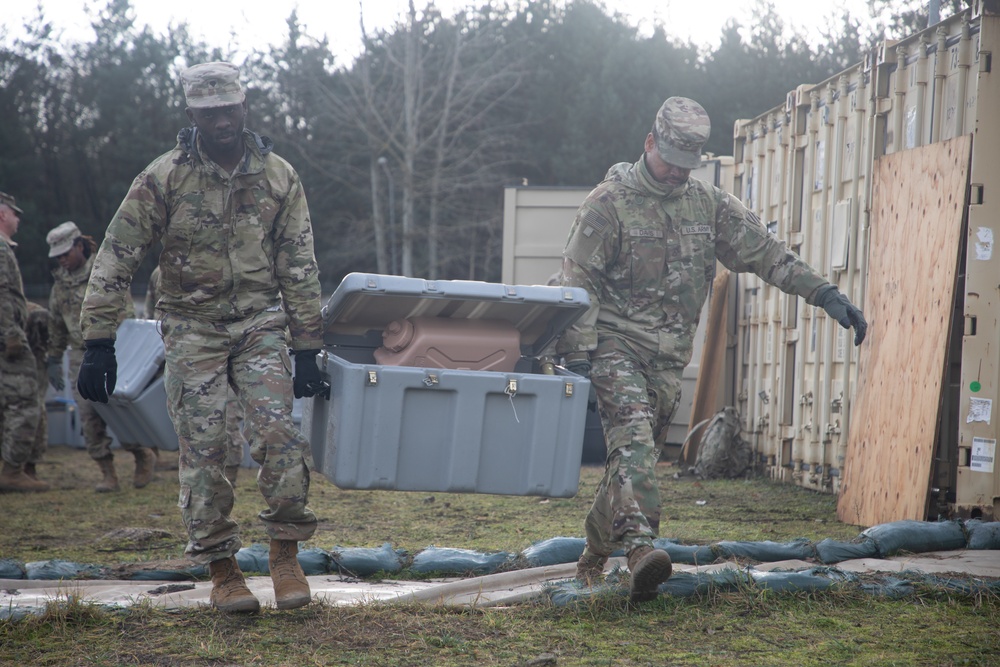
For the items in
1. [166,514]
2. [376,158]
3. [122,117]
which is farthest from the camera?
[122,117]

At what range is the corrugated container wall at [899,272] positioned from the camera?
6301 mm

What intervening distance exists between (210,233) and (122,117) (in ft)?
98.9

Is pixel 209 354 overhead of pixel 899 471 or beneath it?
overhead

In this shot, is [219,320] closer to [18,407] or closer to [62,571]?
[62,571]

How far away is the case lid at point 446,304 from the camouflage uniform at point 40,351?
18.9 ft

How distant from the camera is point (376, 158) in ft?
98.6

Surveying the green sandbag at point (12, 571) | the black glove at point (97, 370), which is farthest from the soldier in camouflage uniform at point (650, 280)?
the green sandbag at point (12, 571)

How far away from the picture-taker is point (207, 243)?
4.28 metres

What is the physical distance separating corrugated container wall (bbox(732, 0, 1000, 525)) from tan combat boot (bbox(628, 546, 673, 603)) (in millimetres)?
2813

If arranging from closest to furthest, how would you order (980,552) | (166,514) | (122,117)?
(980,552)
(166,514)
(122,117)

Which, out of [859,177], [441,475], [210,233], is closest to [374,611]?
[441,475]

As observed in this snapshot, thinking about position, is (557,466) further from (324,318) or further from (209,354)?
(209,354)

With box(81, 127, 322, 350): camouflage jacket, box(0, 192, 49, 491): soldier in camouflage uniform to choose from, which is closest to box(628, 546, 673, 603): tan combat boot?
box(81, 127, 322, 350): camouflage jacket

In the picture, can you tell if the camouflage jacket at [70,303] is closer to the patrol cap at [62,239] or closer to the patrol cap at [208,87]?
the patrol cap at [62,239]
